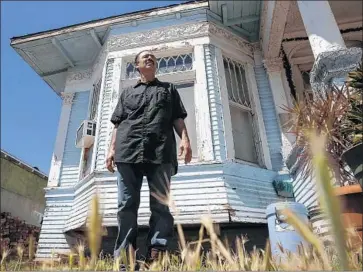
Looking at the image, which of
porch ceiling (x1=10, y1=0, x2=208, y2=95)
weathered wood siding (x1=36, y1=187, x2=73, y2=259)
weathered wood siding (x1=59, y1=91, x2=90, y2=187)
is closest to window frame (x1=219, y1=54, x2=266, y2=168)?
porch ceiling (x1=10, y1=0, x2=208, y2=95)

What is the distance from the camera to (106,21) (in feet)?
21.8

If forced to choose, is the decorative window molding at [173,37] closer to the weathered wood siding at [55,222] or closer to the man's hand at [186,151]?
the weathered wood siding at [55,222]

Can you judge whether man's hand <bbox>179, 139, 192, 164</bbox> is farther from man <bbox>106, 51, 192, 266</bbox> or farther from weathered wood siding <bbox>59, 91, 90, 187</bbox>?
weathered wood siding <bbox>59, 91, 90, 187</bbox>

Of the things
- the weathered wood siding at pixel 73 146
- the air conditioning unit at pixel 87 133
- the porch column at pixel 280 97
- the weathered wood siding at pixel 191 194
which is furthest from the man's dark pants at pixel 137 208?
the weathered wood siding at pixel 73 146

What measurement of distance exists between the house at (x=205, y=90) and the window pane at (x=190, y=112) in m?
0.02

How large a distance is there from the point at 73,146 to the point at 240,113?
3623mm

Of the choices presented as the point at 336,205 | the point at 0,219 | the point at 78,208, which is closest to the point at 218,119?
the point at 78,208

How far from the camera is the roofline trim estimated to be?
637cm

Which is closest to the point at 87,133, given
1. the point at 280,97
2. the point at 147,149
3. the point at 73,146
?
the point at 73,146

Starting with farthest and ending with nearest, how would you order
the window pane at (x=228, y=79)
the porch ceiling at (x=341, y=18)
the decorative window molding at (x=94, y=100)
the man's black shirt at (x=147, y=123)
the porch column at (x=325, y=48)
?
the decorative window molding at (x=94, y=100) → the porch ceiling at (x=341, y=18) → the window pane at (x=228, y=79) → the porch column at (x=325, y=48) → the man's black shirt at (x=147, y=123)

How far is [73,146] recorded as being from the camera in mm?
6816

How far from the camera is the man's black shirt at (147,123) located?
2318mm

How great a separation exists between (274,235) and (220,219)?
48.5 inches

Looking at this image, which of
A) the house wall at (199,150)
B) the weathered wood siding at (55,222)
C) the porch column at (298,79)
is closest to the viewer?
the house wall at (199,150)
